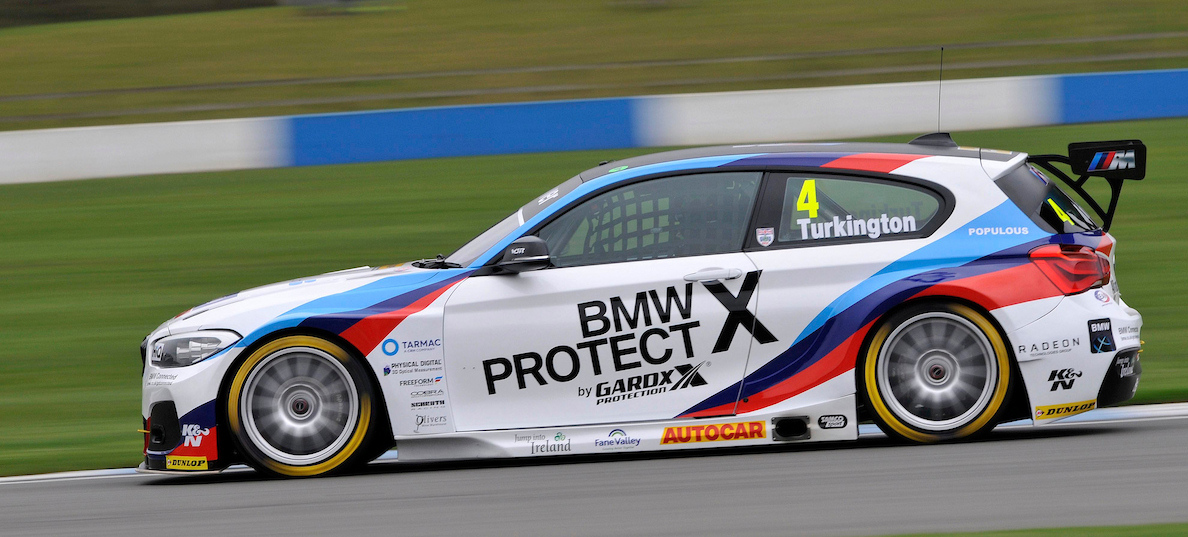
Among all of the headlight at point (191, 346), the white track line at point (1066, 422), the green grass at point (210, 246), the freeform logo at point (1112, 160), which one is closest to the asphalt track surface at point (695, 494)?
the white track line at point (1066, 422)

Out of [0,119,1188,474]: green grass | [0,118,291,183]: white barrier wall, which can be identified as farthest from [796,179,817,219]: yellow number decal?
[0,118,291,183]: white barrier wall

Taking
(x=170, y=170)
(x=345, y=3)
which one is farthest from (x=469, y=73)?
(x=170, y=170)

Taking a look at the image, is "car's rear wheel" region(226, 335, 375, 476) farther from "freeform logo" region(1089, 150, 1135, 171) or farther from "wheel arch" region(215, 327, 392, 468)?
"freeform logo" region(1089, 150, 1135, 171)

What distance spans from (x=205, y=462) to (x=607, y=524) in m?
2.04

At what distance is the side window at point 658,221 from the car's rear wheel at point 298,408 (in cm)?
111

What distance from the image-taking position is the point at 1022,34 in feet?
69.6

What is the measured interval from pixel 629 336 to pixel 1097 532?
211cm

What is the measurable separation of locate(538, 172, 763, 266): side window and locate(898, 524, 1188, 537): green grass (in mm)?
1819

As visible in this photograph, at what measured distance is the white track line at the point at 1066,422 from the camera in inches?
240

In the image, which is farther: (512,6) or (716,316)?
(512,6)

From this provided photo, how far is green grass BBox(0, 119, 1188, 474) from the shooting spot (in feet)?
24.2

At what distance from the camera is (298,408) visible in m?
5.70

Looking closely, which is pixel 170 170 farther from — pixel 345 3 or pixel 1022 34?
pixel 1022 34

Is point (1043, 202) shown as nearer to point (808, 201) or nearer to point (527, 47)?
point (808, 201)
